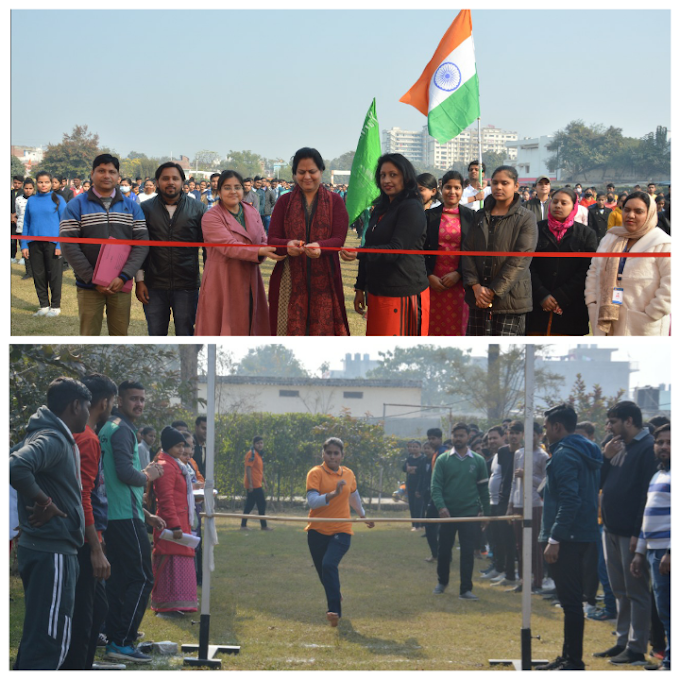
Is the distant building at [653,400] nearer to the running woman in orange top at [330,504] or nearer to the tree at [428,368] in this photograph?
the tree at [428,368]

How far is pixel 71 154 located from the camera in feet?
55.7

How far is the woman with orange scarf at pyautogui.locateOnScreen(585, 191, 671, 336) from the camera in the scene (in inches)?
170

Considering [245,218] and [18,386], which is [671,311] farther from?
[18,386]

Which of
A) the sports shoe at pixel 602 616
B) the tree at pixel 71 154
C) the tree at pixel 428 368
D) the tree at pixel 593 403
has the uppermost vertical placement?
the tree at pixel 71 154

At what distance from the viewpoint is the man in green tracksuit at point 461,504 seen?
161 inches

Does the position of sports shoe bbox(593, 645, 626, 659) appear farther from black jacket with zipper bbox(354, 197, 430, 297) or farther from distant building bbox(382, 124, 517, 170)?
distant building bbox(382, 124, 517, 170)

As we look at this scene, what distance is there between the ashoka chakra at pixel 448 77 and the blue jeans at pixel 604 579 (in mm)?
3885

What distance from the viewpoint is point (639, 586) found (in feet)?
12.8

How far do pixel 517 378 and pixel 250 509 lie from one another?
64.0 inches

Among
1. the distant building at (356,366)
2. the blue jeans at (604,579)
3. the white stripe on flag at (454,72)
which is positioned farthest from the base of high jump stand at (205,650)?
the white stripe on flag at (454,72)

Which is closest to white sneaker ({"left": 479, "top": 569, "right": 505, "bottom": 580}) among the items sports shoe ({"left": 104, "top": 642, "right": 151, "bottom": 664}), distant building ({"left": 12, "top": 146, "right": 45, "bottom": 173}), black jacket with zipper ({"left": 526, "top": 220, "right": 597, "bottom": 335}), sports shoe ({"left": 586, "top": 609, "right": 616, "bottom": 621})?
sports shoe ({"left": 586, "top": 609, "right": 616, "bottom": 621})

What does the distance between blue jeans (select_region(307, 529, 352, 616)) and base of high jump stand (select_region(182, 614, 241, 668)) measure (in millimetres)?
563

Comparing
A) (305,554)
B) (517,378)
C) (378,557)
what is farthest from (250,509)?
(517,378)

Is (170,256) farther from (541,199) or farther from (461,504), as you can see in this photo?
(541,199)
